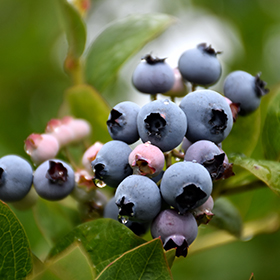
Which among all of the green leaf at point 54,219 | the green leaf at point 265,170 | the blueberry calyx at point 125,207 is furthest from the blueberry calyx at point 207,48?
the green leaf at point 54,219

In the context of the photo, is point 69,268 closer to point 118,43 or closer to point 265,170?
point 265,170

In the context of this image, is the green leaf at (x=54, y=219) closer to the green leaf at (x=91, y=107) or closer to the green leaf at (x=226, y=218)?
the green leaf at (x=91, y=107)

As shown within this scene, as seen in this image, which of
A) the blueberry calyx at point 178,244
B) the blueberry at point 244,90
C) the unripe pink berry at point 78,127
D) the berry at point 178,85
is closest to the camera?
the blueberry calyx at point 178,244

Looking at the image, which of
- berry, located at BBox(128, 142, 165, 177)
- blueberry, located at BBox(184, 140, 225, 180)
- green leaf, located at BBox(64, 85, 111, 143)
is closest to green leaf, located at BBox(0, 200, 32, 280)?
berry, located at BBox(128, 142, 165, 177)

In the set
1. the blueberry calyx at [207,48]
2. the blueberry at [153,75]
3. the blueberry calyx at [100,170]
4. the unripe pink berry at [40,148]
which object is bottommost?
the unripe pink berry at [40,148]

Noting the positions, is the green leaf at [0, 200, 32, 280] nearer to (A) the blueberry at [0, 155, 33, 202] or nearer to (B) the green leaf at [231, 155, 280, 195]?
(A) the blueberry at [0, 155, 33, 202]

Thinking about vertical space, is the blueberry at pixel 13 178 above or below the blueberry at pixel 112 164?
below
